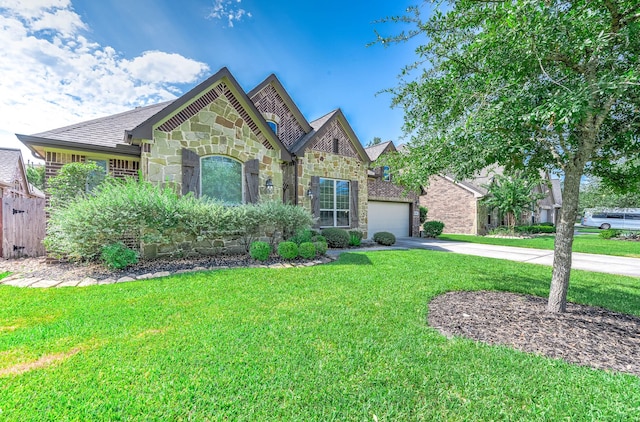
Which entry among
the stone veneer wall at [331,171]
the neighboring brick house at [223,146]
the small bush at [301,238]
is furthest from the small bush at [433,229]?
the small bush at [301,238]

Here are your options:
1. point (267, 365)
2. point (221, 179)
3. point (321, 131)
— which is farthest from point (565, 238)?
point (321, 131)

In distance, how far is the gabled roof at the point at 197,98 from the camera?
23.7 feet

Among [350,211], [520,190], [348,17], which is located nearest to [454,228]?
[520,190]

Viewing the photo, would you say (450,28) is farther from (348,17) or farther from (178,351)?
(348,17)

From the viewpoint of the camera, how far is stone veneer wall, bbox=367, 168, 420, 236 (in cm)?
1516

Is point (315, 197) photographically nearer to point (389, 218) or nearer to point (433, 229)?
point (389, 218)

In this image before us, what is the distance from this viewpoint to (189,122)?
8.12 m

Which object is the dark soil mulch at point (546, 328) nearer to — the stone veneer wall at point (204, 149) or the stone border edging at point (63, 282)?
the stone border edging at point (63, 282)

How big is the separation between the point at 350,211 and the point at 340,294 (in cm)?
840

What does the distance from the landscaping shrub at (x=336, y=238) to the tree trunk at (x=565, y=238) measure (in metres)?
7.61

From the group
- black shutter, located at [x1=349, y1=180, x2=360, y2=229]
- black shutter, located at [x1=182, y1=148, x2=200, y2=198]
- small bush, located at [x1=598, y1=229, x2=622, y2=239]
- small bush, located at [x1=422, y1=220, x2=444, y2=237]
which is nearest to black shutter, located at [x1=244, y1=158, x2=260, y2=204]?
black shutter, located at [x1=182, y1=148, x2=200, y2=198]

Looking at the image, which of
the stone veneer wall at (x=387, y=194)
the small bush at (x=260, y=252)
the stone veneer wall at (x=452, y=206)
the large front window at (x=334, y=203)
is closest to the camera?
the small bush at (x=260, y=252)

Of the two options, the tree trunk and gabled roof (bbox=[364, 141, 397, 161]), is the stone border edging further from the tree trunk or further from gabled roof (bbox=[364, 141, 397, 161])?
gabled roof (bbox=[364, 141, 397, 161])

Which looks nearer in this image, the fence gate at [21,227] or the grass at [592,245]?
the fence gate at [21,227]
